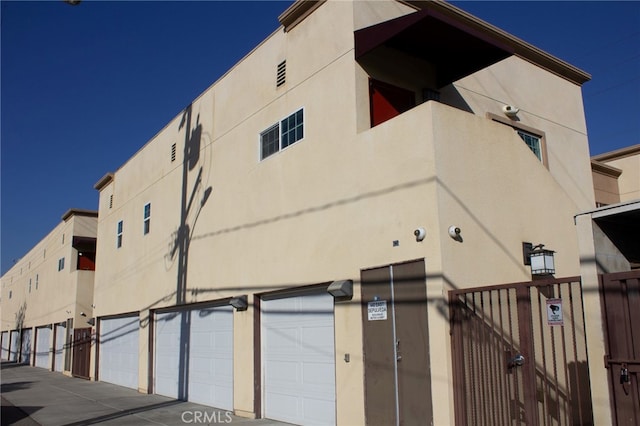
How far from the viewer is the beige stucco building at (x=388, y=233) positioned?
767 centimetres

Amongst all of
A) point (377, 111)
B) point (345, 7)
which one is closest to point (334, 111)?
point (377, 111)

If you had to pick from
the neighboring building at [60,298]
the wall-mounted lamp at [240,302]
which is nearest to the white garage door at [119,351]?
the neighboring building at [60,298]

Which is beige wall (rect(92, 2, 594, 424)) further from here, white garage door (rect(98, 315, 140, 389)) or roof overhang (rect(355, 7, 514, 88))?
white garage door (rect(98, 315, 140, 389))

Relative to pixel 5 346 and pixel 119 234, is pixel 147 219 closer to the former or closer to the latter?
pixel 119 234

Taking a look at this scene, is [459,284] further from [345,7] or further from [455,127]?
[345,7]

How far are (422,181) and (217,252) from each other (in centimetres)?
690

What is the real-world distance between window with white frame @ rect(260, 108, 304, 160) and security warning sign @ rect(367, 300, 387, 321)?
3.92m

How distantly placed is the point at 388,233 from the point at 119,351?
49.5ft

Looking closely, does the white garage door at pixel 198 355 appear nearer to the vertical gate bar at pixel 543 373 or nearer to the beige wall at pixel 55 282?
the vertical gate bar at pixel 543 373

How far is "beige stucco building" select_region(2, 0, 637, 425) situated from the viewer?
25.2 ft

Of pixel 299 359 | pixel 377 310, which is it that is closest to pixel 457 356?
pixel 377 310

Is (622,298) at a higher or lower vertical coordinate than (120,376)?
higher

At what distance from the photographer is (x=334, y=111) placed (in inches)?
414

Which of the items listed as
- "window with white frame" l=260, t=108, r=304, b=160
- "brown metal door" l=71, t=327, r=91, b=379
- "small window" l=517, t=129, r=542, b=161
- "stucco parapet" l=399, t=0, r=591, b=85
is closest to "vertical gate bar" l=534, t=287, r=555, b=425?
"window with white frame" l=260, t=108, r=304, b=160
